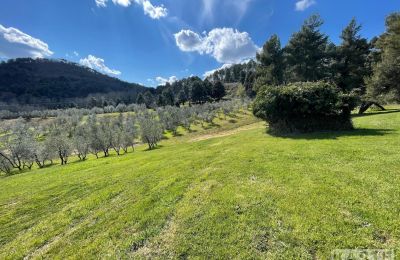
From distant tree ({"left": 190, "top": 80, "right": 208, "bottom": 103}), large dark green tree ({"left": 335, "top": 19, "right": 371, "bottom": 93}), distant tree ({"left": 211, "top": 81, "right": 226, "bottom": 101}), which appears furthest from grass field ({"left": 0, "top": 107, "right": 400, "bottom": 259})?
distant tree ({"left": 211, "top": 81, "right": 226, "bottom": 101})

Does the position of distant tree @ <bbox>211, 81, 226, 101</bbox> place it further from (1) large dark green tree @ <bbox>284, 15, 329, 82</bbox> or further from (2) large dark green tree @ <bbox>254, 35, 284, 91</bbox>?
(1) large dark green tree @ <bbox>284, 15, 329, 82</bbox>

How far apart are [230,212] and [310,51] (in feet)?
141

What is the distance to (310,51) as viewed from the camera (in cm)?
4166

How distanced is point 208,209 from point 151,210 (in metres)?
2.17

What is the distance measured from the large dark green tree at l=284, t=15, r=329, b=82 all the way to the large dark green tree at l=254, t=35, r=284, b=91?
689 cm

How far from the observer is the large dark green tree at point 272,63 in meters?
49.8

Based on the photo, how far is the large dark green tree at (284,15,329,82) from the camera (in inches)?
1634

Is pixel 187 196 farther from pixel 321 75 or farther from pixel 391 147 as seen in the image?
pixel 321 75

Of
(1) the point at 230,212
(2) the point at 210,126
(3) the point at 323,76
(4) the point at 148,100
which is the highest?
(4) the point at 148,100

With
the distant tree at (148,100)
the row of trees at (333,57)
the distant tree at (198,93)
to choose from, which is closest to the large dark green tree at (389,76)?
the row of trees at (333,57)

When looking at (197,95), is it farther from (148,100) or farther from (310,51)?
(310,51)

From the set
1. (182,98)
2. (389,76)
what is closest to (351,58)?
(389,76)

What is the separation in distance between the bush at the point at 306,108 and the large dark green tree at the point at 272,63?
2976 centimetres

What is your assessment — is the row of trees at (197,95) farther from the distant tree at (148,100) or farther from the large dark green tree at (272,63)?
the large dark green tree at (272,63)
